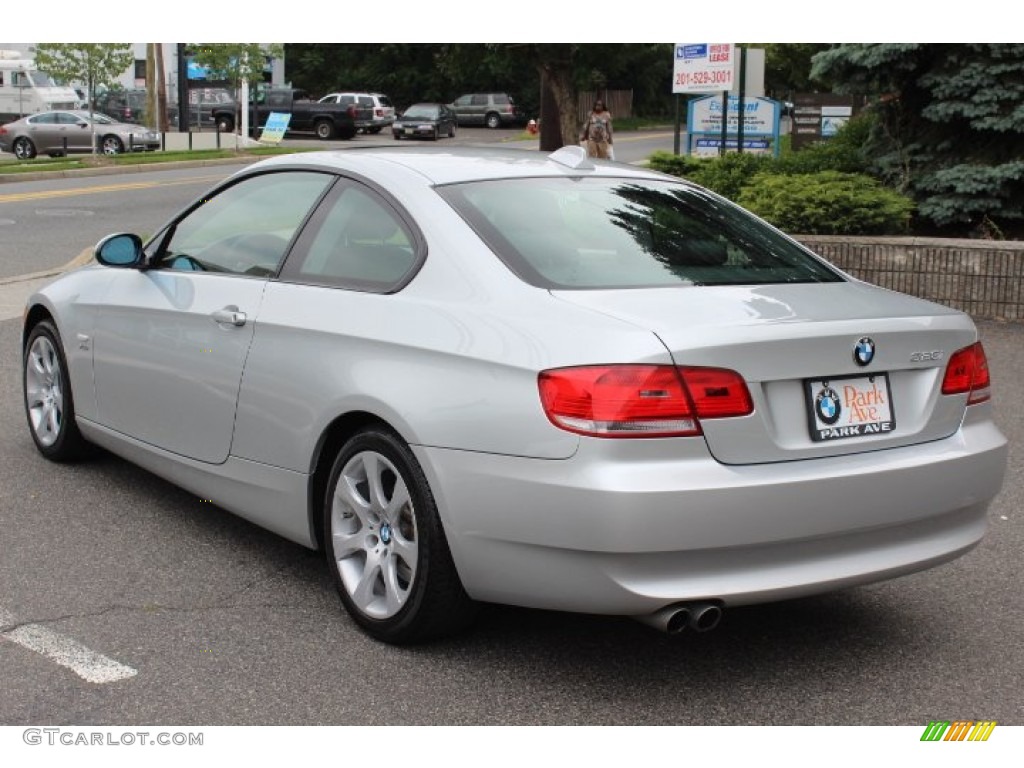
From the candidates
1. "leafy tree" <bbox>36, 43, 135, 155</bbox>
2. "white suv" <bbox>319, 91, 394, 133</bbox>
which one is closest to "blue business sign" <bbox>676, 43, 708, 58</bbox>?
"leafy tree" <bbox>36, 43, 135, 155</bbox>

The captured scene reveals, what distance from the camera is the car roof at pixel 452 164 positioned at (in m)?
4.91

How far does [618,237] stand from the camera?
465cm

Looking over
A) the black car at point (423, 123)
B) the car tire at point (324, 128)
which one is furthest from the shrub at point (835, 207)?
the car tire at point (324, 128)

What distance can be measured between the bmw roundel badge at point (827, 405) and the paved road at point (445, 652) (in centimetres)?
82

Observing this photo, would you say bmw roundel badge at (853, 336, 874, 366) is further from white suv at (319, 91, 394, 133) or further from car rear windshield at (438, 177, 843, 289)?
white suv at (319, 91, 394, 133)

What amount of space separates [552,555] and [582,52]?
6658 centimetres

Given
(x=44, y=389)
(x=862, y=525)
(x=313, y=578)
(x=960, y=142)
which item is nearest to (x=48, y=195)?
(x=960, y=142)

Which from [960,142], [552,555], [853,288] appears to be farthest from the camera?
[960,142]

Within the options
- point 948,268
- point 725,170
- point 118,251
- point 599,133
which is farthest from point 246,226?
point 599,133

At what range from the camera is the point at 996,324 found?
436 inches

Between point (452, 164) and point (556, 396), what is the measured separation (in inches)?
57.2

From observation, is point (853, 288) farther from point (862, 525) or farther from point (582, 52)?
point (582, 52)

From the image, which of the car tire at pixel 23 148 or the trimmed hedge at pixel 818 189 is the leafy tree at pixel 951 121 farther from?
the car tire at pixel 23 148

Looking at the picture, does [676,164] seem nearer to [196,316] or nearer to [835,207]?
[835,207]
